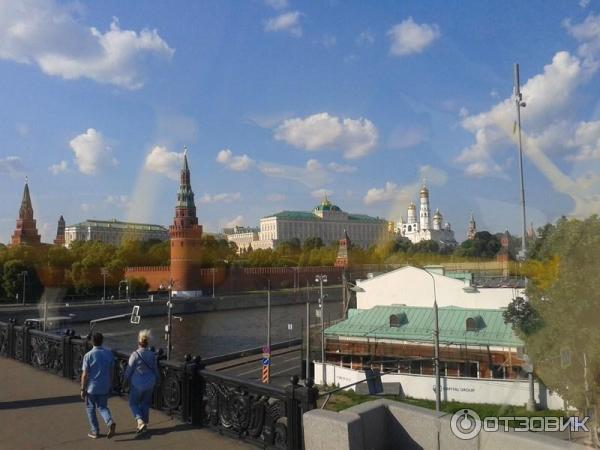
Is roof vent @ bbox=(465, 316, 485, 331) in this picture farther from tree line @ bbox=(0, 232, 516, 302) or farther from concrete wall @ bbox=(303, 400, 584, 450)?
tree line @ bbox=(0, 232, 516, 302)

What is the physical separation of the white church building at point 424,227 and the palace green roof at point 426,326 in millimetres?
59208

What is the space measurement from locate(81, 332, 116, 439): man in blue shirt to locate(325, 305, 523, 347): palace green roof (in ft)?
46.8

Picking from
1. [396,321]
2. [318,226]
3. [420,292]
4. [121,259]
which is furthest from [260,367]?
[318,226]

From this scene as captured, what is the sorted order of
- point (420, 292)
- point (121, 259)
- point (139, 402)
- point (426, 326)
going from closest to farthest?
point (139, 402) < point (426, 326) < point (420, 292) < point (121, 259)

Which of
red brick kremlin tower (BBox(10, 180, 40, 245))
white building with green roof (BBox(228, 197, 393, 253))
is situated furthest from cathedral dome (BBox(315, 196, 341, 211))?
red brick kremlin tower (BBox(10, 180, 40, 245))

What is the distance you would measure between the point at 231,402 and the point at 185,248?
56261 mm

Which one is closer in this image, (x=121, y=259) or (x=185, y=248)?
(x=121, y=259)

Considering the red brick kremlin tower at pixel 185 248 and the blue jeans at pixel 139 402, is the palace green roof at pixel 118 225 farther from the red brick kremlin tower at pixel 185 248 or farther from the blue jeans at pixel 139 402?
the blue jeans at pixel 139 402

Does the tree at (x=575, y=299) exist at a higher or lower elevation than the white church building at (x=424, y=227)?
lower

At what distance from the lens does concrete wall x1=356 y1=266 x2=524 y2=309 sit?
21.3m

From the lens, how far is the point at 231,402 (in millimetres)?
4207

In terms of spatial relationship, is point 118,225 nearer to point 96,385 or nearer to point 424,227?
point 424,227

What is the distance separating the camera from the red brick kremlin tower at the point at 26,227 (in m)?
65.9

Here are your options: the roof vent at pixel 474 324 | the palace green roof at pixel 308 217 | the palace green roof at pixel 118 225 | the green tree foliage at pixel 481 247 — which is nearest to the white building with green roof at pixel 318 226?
the palace green roof at pixel 308 217
